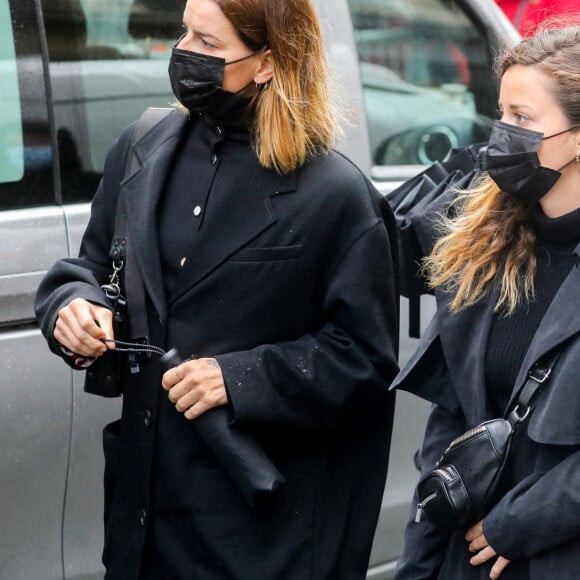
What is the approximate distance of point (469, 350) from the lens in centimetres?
243

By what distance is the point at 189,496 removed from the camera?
8.32 ft

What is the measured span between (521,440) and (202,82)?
3.19ft

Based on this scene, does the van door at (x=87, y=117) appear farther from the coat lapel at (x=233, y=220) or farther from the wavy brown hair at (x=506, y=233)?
the wavy brown hair at (x=506, y=233)

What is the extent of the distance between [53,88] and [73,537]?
3.84 ft

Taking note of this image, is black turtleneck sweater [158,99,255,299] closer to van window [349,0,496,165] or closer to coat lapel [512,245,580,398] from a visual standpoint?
coat lapel [512,245,580,398]

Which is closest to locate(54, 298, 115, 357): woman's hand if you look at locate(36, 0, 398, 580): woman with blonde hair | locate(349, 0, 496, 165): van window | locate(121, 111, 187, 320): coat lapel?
locate(36, 0, 398, 580): woman with blonde hair

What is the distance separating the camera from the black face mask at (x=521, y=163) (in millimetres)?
2367

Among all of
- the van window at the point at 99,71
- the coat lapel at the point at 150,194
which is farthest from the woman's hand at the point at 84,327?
the van window at the point at 99,71

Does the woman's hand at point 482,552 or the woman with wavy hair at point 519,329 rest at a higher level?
the woman with wavy hair at point 519,329

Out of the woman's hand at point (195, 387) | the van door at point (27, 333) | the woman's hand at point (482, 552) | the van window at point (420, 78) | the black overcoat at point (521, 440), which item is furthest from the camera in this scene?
the van window at point (420, 78)

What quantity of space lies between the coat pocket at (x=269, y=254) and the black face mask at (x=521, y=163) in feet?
1.43

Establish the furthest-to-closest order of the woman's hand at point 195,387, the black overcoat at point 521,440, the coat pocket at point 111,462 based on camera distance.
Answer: the coat pocket at point 111,462 → the woman's hand at point 195,387 → the black overcoat at point 521,440

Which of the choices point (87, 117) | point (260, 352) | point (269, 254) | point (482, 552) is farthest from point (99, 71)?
point (482, 552)

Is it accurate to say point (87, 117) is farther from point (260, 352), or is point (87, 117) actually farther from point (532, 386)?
point (532, 386)
